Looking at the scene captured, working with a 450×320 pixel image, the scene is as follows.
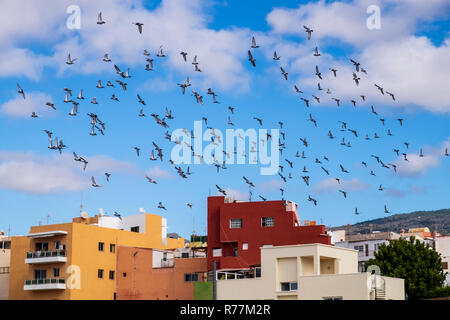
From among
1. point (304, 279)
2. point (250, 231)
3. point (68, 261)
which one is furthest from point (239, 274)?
point (68, 261)

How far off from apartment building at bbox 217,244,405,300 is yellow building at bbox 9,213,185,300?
21.2 metres

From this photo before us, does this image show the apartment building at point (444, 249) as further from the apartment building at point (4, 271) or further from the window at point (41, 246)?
the apartment building at point (4, 271)

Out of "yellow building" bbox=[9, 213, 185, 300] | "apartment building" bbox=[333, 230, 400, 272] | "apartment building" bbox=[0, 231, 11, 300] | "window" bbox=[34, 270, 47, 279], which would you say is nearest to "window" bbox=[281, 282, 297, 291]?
"yellow building" bbox=[9, 213, 185, 300]

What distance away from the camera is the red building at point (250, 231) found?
78.2m

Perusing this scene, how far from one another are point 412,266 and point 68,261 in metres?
36.0

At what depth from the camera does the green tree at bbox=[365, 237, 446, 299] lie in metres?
82.3

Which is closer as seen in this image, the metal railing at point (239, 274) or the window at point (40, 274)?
the metal railing at point (239, 274)

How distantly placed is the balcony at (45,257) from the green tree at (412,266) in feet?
105

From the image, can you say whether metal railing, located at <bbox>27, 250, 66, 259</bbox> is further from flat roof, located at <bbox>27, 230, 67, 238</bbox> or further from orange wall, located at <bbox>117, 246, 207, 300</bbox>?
orange wall, located at <bbox>117, 246, 207, 300</bbox>

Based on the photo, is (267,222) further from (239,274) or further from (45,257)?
(45,257)

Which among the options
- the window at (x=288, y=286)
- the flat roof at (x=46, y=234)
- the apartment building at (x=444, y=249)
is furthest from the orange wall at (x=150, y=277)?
the apartment building at (x=444, y=249)

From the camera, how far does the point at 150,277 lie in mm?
84188
